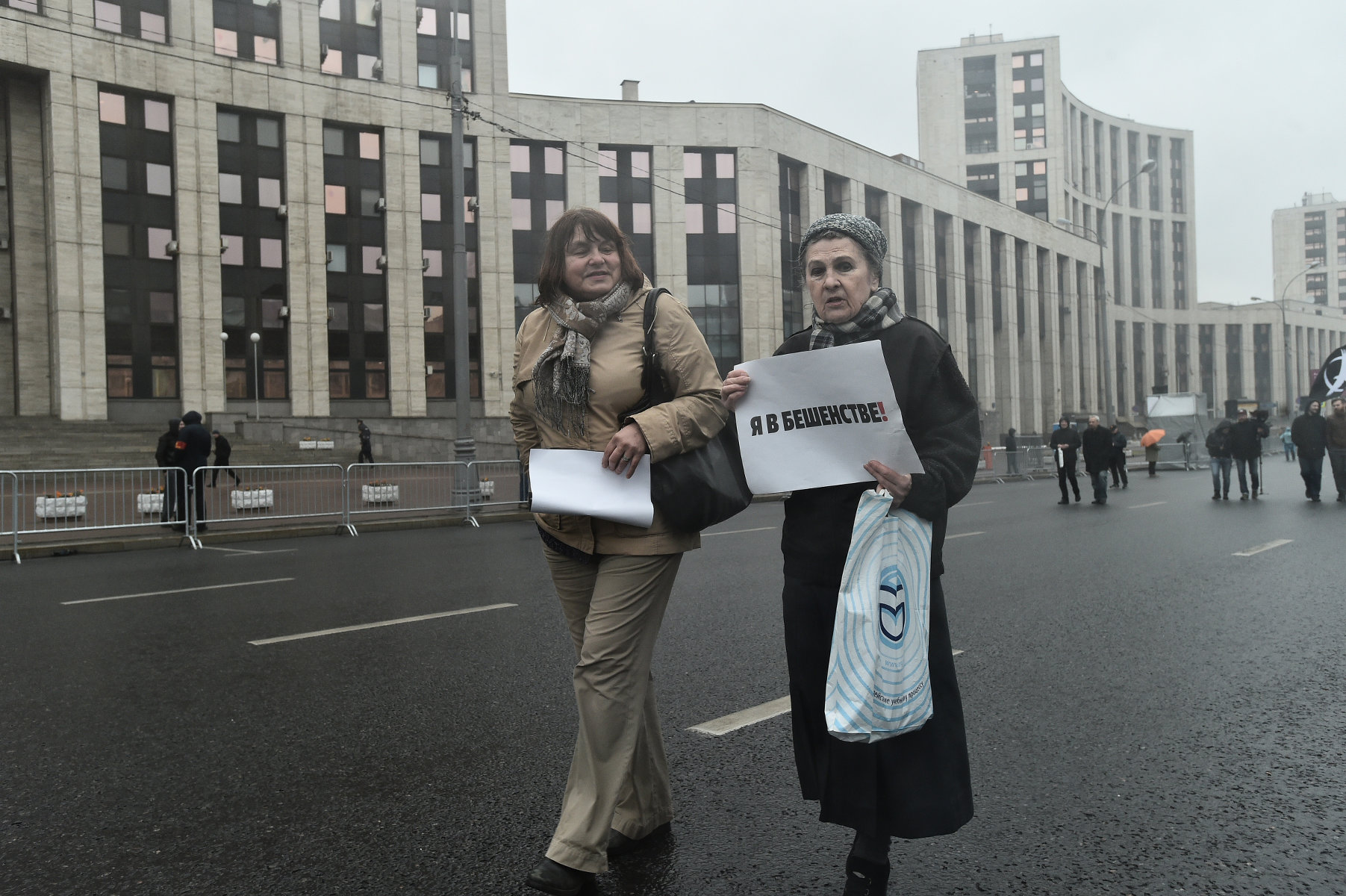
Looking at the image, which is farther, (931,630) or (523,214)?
(523,214)

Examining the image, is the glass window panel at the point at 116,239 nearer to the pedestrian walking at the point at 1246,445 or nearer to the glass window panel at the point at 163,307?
the glass window panel at the point at 163,307

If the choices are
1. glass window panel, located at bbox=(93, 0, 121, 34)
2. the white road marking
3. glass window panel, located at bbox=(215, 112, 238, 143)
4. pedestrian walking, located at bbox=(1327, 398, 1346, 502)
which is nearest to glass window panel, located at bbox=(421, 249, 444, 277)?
glass window panel, located at bbox=(215, 112, 238, 143)

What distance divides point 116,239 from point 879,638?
150 feet

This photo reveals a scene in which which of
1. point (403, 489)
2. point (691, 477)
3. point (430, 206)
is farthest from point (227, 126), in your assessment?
point (691, 477)

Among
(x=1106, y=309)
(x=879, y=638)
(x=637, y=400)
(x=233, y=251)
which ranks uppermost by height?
(x=233, y=251)

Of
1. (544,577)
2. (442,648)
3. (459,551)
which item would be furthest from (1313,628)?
(459,551)

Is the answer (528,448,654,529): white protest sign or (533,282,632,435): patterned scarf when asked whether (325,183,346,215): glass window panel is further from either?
(528,448,654,529): white protest sign

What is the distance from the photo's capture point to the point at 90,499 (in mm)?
13695

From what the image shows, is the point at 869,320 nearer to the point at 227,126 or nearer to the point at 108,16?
the point at 227,126

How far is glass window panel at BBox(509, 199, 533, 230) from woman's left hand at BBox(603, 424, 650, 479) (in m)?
46.6

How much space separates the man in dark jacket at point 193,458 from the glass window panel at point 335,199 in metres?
32.2

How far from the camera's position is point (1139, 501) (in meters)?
19.7

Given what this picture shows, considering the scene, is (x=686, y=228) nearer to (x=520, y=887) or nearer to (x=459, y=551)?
(x=459, y=551)

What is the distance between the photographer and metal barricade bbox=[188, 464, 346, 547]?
15.4 metres
